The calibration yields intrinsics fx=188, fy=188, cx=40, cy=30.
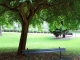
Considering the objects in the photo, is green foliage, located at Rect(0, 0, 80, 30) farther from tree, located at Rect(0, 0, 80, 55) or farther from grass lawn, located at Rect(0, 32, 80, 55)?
grass lawn, located at Rect(0, 32, 80, 55)

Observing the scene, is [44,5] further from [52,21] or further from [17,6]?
Result: [52,21]

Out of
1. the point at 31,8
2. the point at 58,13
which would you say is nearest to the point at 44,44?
the point at 58,13

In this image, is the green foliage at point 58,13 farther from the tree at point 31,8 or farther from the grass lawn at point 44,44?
the grass lawn at point 44,44

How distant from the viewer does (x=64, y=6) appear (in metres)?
12.9

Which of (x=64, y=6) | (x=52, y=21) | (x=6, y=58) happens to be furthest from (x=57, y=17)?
(x=6, y=58)

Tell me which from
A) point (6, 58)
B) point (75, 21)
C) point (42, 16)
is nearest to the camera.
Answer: point (6, 58)

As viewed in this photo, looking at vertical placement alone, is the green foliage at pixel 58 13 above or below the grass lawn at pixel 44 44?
above

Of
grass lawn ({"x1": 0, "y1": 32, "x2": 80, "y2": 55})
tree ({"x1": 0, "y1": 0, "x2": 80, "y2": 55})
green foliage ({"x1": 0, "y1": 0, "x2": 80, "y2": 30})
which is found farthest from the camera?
grass lawn ({"x1": 0, "y1": 32, "x2": 80, "y2": 55})

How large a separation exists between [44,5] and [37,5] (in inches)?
18.8

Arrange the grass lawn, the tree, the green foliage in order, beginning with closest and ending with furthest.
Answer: the tree < the green foliage < the grass lawn

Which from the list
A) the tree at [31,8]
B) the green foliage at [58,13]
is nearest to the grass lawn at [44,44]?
the green foliage at [58,13]

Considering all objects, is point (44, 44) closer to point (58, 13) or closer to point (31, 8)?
point (58, 13)

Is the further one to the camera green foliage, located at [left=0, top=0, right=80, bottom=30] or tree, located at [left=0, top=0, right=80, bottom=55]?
green foliage, located at [left=0, top=0, right=80, bottom=30]

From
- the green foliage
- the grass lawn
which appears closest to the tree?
the green foliage
